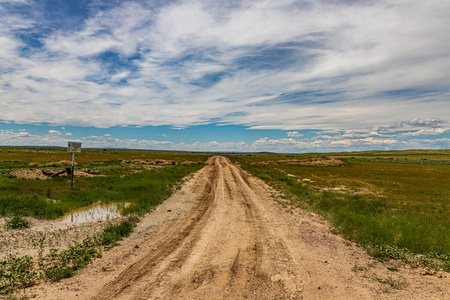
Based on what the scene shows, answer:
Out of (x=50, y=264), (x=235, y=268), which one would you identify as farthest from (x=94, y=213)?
(x=235, y=268)

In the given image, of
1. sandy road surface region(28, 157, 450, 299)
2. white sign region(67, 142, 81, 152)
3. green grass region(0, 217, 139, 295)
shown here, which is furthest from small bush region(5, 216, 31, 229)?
white sign region(67, 142, 81, 152)

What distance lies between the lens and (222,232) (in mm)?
10539

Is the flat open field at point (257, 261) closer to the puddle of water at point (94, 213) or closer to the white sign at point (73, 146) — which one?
the puddle of water at point (94, 213)

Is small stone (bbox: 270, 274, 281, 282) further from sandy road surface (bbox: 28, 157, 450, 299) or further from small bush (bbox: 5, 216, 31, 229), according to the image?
small bush (bbox: 5, 216, 31, 229)

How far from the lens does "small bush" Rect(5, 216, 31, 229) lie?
10.2 meters

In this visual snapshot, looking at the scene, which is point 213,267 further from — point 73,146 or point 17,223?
point 73,146

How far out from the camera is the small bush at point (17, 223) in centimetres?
1023

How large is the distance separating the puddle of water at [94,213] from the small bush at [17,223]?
155 centimetres

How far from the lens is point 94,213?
1397 cm

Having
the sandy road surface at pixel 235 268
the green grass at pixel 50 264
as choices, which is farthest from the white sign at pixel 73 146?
the green grass at pixel 50 264

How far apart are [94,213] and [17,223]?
391 centimetres

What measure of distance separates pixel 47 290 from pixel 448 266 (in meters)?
12.5

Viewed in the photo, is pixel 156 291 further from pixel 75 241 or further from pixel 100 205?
pixel 100 205

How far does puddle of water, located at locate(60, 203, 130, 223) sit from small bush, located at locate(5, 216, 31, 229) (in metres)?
1.55
